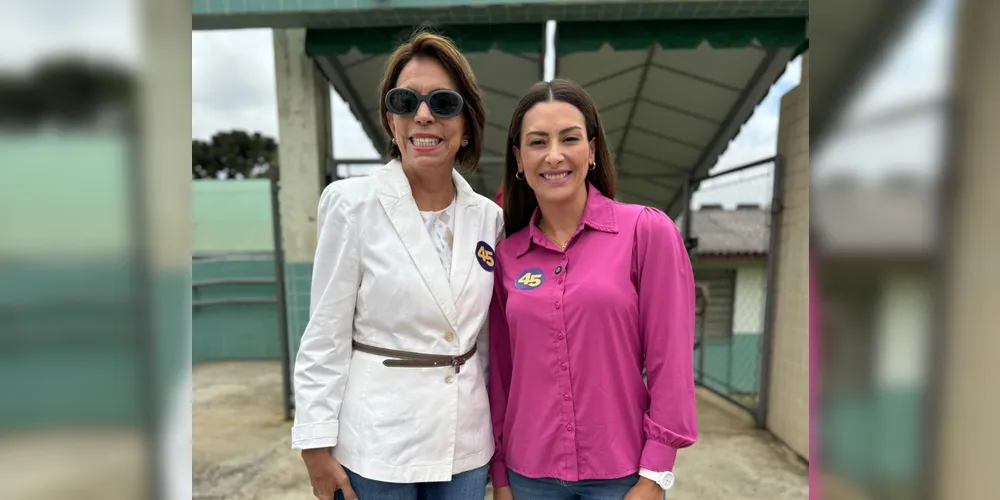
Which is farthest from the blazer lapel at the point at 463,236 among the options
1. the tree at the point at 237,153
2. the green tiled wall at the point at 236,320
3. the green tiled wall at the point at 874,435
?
the tree at the point at 237,153

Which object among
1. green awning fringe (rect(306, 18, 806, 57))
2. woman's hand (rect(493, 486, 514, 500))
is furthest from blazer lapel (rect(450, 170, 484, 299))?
green awning fringe (rect(306, 18, 806, 57))

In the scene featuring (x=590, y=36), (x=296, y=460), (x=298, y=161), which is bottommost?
(x=296, y=460)

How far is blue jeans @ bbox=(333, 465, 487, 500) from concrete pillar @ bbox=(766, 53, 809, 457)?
3189 mm

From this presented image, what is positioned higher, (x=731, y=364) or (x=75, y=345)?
(x=75, y=345)

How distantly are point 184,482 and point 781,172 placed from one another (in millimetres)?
4468

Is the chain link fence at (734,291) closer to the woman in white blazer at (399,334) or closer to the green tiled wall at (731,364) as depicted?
the green tiled wall at (731,364)

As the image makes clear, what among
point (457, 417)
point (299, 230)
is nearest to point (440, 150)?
point (457, 417)

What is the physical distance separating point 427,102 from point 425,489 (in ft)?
3.41

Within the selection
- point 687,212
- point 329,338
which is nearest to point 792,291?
point 687,212

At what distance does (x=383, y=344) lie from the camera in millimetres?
1366

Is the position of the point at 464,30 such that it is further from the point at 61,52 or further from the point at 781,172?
the point at 61,52

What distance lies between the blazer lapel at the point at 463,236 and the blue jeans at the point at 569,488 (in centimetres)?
55

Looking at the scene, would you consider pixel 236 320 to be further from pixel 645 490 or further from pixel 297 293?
pixel 645 490

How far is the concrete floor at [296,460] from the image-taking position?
346 cm
